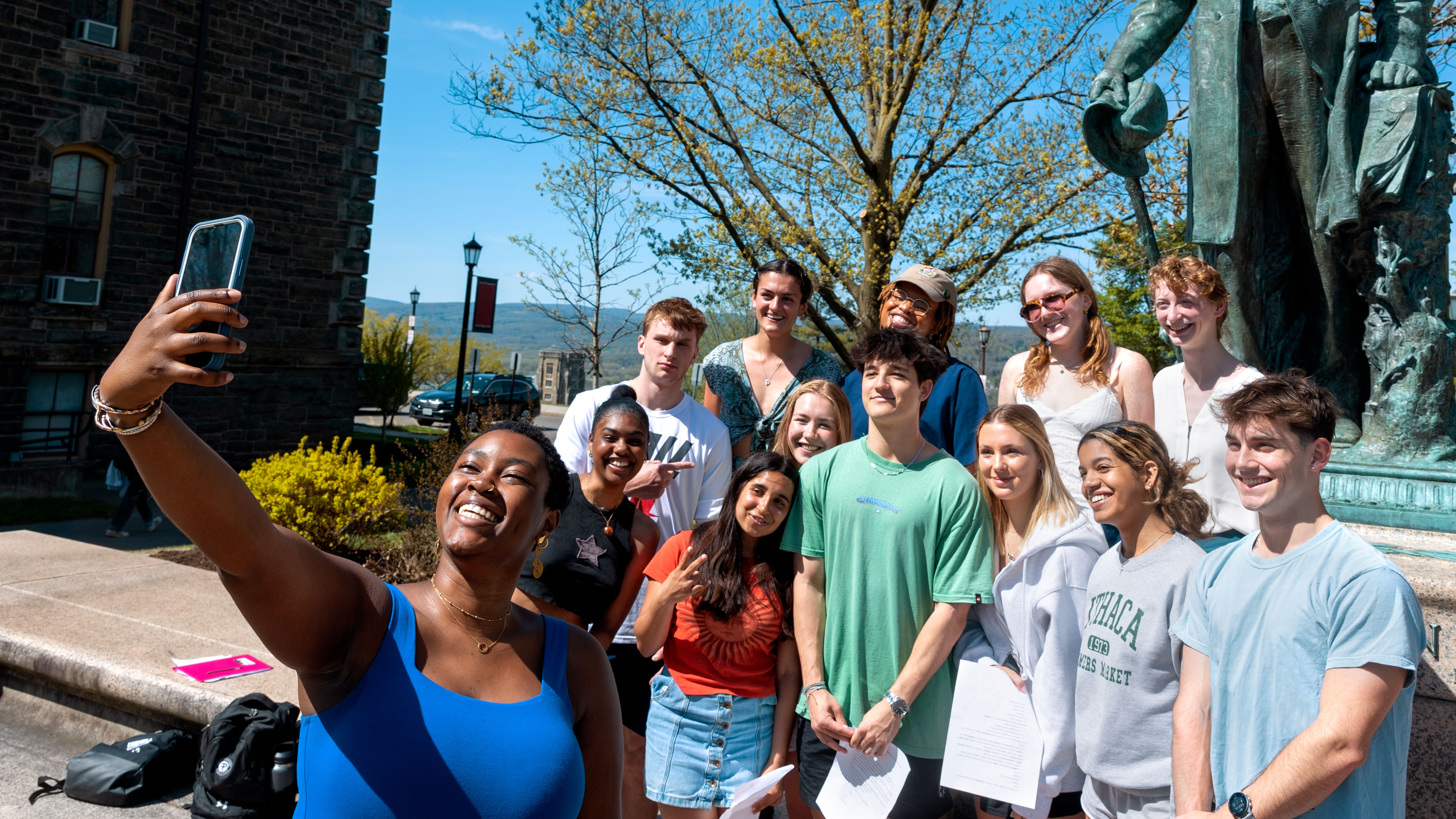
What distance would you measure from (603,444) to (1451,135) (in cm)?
359

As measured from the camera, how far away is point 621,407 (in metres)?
3.49

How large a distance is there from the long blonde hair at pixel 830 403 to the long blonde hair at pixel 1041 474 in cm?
69

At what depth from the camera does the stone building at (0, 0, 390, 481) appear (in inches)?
503

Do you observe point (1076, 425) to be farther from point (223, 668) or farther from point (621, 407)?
point (223, 668)

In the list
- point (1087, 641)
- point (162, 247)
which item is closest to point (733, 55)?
point (162, 247)

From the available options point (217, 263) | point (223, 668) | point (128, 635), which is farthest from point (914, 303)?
point (128, 635)

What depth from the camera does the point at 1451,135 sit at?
3.73 metres

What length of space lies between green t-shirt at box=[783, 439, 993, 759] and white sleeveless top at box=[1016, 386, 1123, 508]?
508 mm

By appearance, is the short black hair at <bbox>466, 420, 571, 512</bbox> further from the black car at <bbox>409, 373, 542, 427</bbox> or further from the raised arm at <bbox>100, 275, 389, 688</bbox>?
the black car at <bbox>409, 373, 542, 427</bbox>

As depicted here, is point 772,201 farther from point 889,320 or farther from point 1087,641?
point 1087,641

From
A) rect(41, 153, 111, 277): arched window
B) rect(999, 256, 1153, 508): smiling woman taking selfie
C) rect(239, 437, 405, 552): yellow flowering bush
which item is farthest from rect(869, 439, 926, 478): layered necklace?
rect(41, 153, 111, 277): arched window

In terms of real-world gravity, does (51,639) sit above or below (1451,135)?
below

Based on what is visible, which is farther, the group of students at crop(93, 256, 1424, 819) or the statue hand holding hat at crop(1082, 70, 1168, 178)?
the statue hand holding hat at crop(1082, 70, 1168, 178)

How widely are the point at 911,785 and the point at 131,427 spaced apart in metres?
2.53
